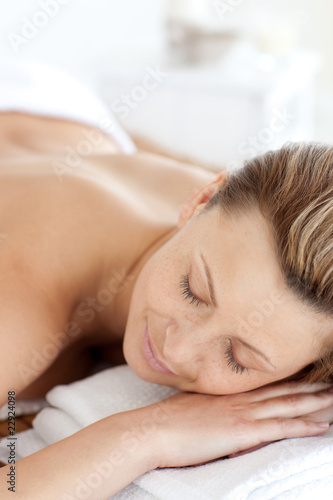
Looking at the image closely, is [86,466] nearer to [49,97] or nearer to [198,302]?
[198,302]

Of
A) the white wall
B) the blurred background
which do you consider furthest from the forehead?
the white wall

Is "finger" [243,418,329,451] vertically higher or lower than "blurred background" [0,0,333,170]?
lower

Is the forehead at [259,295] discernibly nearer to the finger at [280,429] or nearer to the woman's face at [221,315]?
the woman's face at [221,315]

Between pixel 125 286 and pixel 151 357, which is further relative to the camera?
pixel 125 286

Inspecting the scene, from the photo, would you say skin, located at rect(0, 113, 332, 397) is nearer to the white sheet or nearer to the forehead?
the forehead

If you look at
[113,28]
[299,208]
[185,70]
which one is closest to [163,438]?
[299,208]

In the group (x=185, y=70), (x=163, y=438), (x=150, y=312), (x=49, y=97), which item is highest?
(x=49, y=97)

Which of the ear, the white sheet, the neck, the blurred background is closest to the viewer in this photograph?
the ear

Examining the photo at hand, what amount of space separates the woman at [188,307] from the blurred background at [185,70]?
1094 millimetres

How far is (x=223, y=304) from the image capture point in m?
0.92

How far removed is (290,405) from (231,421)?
4.3 inches

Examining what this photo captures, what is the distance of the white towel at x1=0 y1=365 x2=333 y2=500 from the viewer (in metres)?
0.85

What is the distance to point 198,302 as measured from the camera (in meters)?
0.97

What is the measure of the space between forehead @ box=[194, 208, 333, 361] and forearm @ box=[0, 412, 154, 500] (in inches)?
9.1
